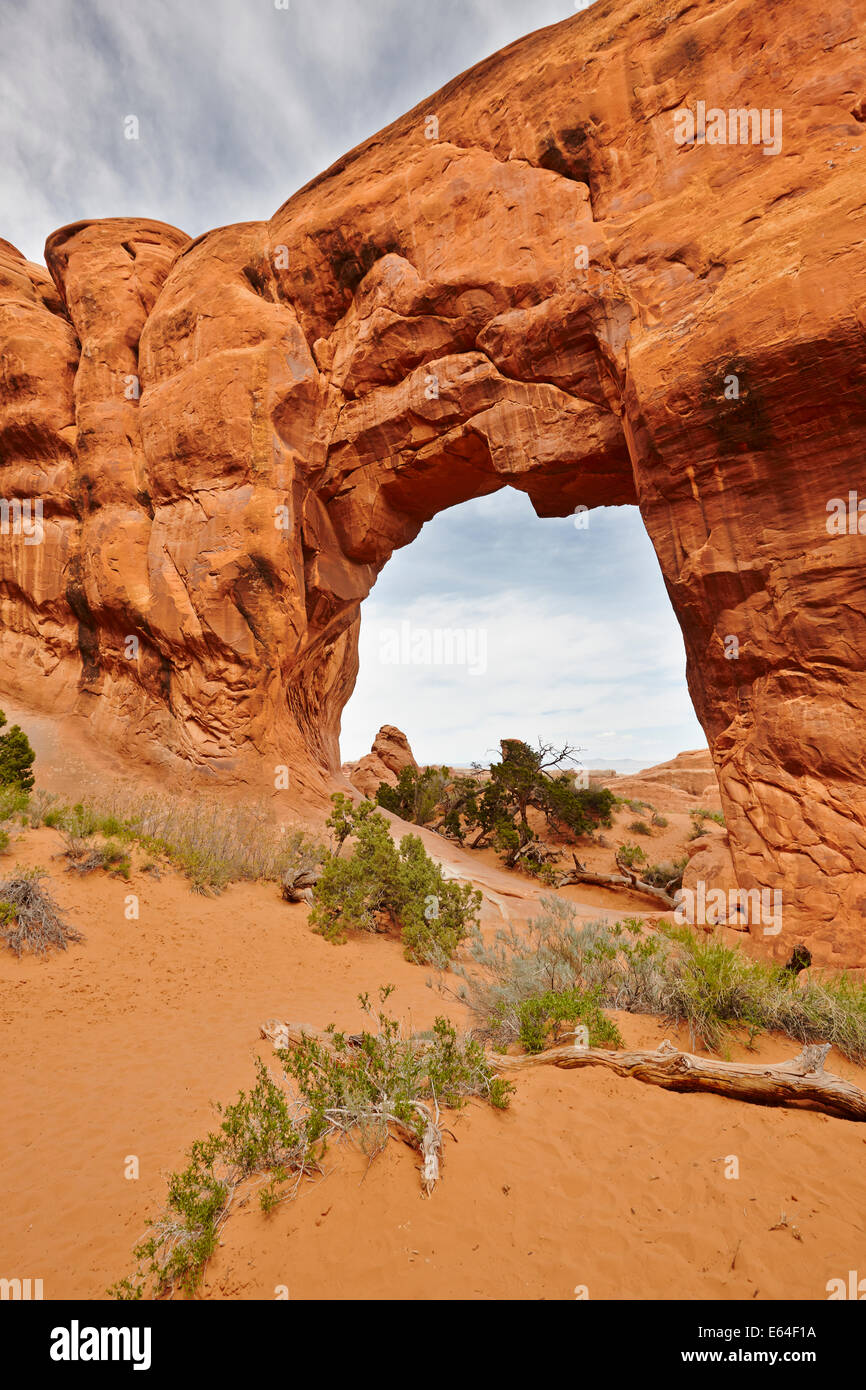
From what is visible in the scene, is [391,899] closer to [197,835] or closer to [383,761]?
[197,835]

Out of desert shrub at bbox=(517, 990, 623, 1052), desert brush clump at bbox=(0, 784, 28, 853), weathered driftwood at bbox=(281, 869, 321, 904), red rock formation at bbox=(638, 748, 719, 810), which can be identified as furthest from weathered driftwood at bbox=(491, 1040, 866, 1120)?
red rock formation at bbox=(638, 748, 719, 810)

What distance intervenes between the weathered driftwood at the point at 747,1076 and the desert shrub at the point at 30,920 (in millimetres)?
5162

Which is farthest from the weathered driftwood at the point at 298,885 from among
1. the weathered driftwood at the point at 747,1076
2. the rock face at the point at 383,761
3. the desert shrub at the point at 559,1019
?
the rock face at the point at 383,761

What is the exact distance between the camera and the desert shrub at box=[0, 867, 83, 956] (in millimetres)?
6422

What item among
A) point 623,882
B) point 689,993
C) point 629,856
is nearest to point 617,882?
point 623,882

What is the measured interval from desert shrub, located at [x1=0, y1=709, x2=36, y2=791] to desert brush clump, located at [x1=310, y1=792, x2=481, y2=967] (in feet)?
18.4

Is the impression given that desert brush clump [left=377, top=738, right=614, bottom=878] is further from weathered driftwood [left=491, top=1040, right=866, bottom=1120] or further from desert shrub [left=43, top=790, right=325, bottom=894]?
weathered driftwood [left=491, top=1040, right=866, bottom=1120]

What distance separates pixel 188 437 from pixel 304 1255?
15.2 metres

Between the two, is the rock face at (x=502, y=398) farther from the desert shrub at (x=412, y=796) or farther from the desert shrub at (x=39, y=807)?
the desert shrub at (x=412, y=796)

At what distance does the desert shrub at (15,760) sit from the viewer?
10398 mm

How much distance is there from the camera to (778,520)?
9.05m

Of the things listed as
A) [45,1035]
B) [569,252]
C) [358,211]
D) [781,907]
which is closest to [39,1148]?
[45,1035]

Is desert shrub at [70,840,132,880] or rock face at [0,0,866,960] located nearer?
desert shrub at [70,840,132,880]
